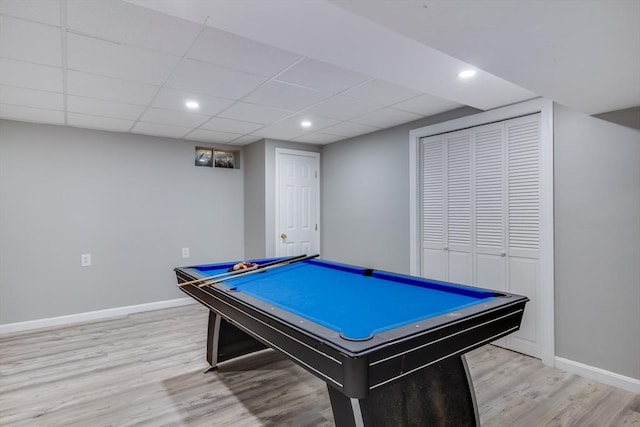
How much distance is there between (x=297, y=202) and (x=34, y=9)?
363 centimetres

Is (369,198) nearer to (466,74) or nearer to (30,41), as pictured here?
(466,74)

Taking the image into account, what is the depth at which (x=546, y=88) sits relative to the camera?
199cm

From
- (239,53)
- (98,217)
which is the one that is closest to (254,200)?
(98,217)

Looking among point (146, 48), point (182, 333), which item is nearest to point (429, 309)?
point (146, 48)

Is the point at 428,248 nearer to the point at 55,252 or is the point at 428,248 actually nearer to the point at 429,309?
the point at 429,309

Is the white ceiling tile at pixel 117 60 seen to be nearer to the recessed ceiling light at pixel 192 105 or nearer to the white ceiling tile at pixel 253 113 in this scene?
the recessed ceiling light at pixel 192 105

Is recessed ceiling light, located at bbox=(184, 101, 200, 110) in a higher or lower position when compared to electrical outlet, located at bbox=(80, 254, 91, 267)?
higher

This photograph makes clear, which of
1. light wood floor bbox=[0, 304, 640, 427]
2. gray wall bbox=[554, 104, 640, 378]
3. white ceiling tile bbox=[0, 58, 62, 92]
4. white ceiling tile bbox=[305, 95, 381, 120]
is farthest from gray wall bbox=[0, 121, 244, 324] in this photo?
gray wall bbox=[554, 104, 640, 378]

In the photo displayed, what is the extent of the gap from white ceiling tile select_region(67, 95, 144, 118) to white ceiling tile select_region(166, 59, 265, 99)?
32.9 inches

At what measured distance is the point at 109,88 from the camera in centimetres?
276

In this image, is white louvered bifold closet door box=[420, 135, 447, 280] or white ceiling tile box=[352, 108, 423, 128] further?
white louvered bifold closet door box=[420, 135, 447, 280]

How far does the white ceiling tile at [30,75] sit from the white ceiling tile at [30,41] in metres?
0.11

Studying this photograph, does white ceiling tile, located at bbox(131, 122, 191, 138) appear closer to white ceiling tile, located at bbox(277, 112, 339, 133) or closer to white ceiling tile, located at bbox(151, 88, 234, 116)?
white ceiling tile, located at bbox(151, 88, 234, 116)

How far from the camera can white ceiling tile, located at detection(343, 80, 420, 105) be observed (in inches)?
108
